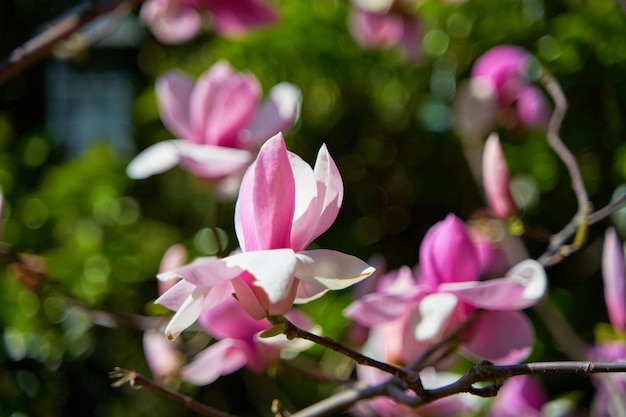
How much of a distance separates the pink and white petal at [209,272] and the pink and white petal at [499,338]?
233mm

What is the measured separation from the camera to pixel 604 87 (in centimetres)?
100

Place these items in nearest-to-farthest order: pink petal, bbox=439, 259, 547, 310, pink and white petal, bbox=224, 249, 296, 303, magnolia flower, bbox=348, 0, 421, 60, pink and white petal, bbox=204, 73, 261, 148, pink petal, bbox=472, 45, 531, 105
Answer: pink and white petal, bbox=224, 249, 296, 303 < pink petal, bbox=439, 259, 547, 310 < pink and white petal, bbox=204, 73, 261, 148 < pink petal, bbox=472, 45, 531, 105 < magnolia flower, bbox=348, 0, 421, 60

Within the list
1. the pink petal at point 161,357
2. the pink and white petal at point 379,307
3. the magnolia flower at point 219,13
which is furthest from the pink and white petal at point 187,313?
the magnolia flower at point 219,13

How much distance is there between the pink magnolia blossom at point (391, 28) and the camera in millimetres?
1057

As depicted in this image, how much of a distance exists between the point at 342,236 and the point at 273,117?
39 cm

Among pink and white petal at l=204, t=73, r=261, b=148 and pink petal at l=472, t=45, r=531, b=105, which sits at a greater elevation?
pink and white petal at l=204, t=73, r=261, b=148

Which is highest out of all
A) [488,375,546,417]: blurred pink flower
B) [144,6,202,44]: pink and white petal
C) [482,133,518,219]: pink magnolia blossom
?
[144,6,202,44]: pink and white petal

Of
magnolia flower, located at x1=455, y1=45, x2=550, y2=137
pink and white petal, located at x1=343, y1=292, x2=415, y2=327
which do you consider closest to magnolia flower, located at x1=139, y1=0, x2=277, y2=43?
magnolia flower, located at x1=455, y1=45, x2=550, y2=137

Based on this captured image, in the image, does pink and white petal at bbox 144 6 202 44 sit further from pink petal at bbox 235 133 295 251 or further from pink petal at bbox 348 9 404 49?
pink petal at bbox 235 133 295 251

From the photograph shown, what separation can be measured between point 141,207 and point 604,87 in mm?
856

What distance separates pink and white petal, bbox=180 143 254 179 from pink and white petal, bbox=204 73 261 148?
0.02 meters

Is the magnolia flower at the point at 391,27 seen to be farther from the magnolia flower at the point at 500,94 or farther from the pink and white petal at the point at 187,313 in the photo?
the pink and white petal at the point at 187,313

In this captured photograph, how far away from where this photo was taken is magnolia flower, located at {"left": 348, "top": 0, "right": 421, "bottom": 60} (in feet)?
3.46

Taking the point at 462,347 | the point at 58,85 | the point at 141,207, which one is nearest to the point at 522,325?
the point at 462,347
